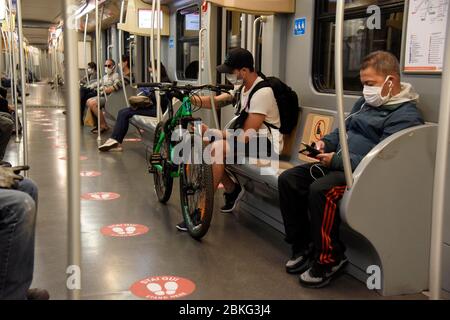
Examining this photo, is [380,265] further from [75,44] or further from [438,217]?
[75,44]

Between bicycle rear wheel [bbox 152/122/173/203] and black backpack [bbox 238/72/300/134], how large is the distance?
2.61 feet

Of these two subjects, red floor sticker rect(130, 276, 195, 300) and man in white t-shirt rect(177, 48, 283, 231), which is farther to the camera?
man in white t-shirt rect(177, 48, 283, 231)

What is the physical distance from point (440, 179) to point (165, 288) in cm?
145

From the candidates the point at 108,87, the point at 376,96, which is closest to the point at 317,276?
the point at 376,96

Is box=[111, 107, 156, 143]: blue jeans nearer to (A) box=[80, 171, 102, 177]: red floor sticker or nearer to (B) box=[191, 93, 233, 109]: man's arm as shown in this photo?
(A) box=[80, 171, 102, 177]: red floor sticker

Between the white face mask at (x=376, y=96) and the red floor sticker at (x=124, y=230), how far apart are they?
1734mm

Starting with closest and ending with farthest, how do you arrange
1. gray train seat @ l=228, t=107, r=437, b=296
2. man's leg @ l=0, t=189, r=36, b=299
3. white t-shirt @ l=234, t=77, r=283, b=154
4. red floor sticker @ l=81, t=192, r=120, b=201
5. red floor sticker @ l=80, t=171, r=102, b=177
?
1. man's leg @ l=0, t=189, r=36, b=299
2. gray train seat @ l=228, t=107, r=437, b=296
3. white t-shirt @ l=234, t=77, r=283, b=154
4. red floor sticker @ l=81, t=192, r=120, b=201
5. red floor sticker @ l=80, t=171, r=102, b=177

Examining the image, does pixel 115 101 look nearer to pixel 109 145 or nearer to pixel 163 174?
pixel 109 145

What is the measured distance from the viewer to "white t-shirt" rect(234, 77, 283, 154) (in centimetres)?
322

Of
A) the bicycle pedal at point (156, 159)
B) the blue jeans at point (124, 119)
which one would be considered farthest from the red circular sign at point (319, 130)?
the blue jeans at point (124, 119)

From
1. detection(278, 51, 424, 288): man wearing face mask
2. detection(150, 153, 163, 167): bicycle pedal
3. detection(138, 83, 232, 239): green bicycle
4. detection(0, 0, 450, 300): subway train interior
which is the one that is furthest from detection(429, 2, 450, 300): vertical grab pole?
detection(150, 153, 163, 167): bicycle pedal

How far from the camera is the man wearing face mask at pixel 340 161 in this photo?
2.43 metres

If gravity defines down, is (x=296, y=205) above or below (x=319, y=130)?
below

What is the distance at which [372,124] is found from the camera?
251cm
